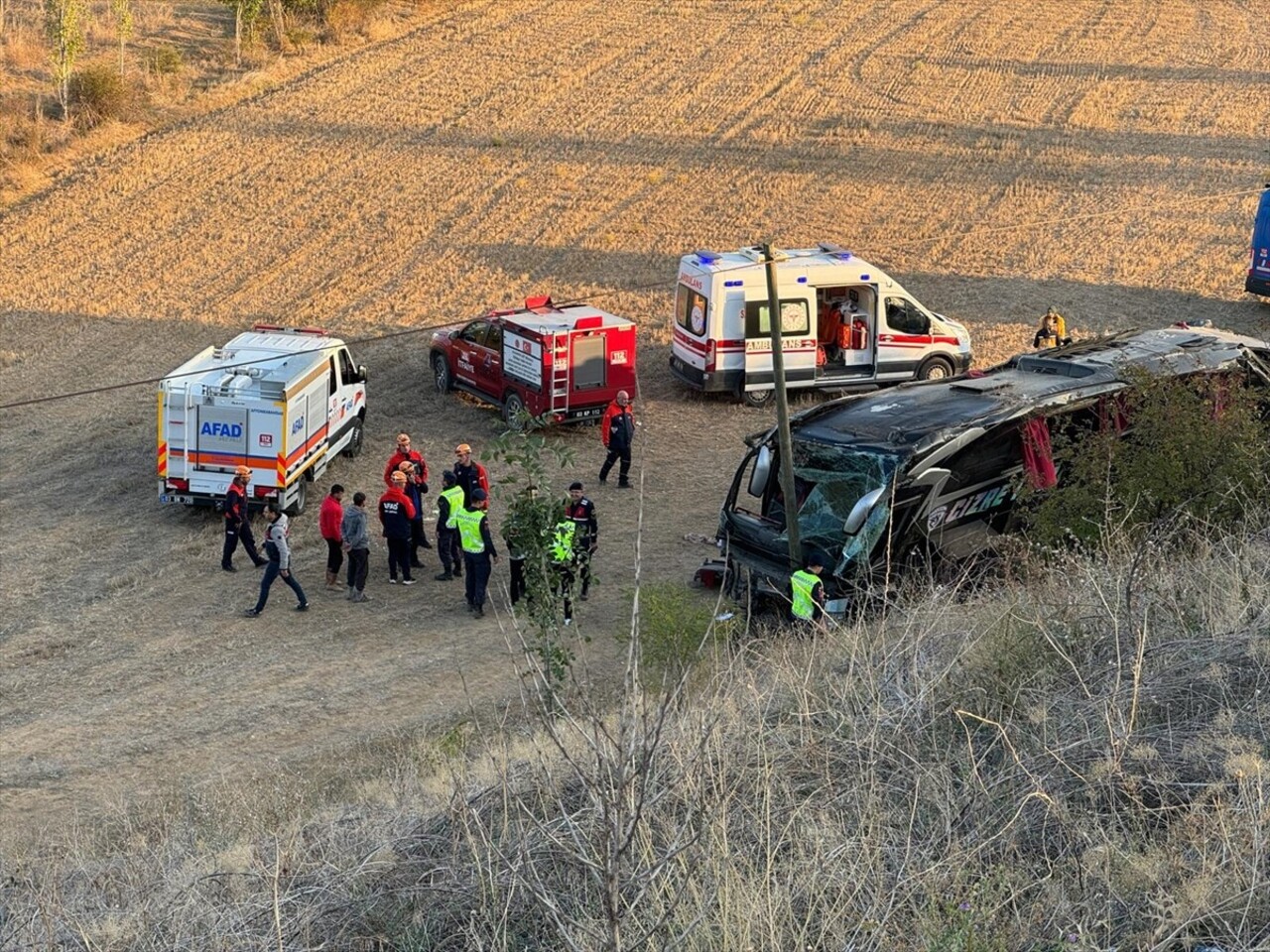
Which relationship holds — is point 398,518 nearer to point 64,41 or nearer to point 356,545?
point 356,545

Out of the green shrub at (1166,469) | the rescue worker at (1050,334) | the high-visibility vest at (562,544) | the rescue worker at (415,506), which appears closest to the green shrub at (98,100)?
the rescue worker at (415,506)

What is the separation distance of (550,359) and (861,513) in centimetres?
779

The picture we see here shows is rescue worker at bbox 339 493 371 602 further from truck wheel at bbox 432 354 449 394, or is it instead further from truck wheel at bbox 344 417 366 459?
truck wheel at bbox 432 354 449 394

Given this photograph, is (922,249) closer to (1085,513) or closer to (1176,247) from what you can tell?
(1176,247)

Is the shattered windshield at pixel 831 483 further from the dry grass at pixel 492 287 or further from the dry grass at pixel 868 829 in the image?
the dry grass at pixel 868 829

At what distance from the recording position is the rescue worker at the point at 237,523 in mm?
17922

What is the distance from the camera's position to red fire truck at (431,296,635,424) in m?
21.6

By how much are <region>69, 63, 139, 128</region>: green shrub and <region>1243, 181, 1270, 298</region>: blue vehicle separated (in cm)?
2617

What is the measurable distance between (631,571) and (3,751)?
6816mm

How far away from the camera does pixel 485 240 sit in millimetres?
30766

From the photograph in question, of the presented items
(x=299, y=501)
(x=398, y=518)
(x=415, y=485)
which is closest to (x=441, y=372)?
(x=299, y=501)

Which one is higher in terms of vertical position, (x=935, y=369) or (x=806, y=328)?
(x=806, y=328)

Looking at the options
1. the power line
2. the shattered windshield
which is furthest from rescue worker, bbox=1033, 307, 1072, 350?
the shattered windshield

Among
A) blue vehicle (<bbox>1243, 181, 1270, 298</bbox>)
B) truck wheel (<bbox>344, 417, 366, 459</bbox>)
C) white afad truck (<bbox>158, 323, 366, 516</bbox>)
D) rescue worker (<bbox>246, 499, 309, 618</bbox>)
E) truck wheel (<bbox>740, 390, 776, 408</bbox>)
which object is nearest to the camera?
rescue worker (<bbox>246, 499, 309, 618</bbox>)
